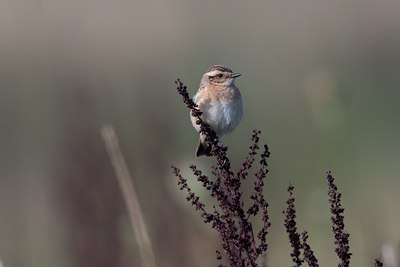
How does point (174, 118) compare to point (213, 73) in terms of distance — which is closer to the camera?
point (213, 73)

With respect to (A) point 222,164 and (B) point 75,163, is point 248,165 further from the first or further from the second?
(B) point 75,163

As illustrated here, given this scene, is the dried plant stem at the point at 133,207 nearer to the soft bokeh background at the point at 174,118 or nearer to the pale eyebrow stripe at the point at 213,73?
the pale eyebrow stripe at the point at 213,73

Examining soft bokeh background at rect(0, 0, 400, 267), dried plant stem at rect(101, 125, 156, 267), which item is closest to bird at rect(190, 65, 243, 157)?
soft bokeh background at rect(0, 0, 400, 267)

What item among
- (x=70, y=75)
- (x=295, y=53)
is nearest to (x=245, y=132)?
(x=70, y=75)

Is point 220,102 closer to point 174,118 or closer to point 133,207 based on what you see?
point 133,207

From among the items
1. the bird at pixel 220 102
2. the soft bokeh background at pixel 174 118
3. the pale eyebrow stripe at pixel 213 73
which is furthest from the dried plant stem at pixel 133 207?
the soft bokeh background at pixel 174 118

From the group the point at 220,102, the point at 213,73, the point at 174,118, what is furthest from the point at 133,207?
the point at 174,118

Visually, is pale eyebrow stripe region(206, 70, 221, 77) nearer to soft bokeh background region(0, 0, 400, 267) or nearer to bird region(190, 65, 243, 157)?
bird region(190, 65, 243, 157)
